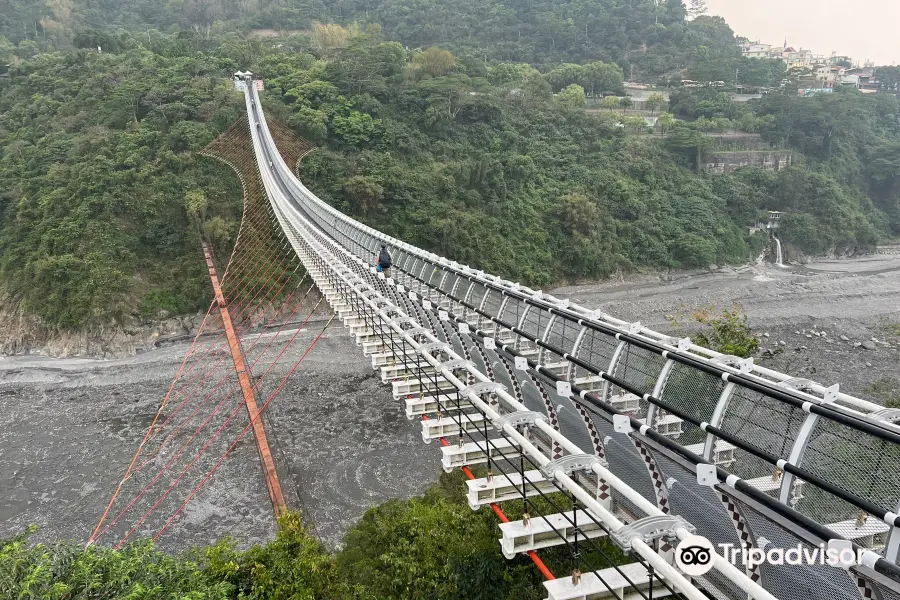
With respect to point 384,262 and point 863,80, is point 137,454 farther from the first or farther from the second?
point 863,80

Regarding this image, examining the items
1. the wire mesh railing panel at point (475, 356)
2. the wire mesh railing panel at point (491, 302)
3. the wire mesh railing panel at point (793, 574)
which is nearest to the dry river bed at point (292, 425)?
the wire mesh railing panel at point (491, 302)

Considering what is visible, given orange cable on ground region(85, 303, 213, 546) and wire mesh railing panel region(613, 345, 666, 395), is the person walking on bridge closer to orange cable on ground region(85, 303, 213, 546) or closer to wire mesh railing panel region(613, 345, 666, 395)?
orange cable on ground region(85, 303, 213, 546)

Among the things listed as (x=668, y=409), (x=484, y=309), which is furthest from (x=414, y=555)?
(x=668, y=409)

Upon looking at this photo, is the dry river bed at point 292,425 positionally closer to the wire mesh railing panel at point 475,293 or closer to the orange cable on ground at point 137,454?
the orange cable on ground at point 137,454

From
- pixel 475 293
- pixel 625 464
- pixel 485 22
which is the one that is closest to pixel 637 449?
pixel 625 464

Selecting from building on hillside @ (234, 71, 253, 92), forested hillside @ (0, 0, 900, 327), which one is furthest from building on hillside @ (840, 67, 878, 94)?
building on hillside @ (234, 71, 253, 92)

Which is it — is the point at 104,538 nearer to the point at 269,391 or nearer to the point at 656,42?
the point at 269,391
